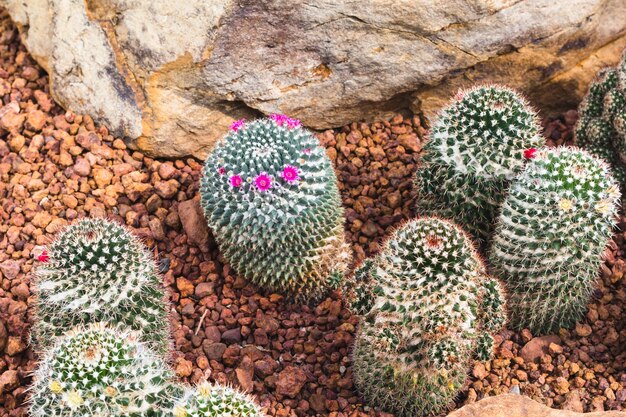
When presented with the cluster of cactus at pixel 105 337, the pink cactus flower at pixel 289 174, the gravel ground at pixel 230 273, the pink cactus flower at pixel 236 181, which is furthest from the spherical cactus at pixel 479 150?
the cluster of cactus at pixel 105 337

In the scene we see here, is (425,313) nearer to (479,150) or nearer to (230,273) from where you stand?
(479,150)

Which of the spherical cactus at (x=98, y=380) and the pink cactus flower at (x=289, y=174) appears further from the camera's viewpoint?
the pink cactus flower at (x=289, y=174)

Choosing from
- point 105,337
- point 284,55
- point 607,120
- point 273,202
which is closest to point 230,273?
point 273,202

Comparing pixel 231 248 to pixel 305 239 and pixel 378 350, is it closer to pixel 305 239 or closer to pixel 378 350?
pixel 305 239

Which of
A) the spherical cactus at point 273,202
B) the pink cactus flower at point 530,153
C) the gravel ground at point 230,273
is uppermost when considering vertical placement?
the pink cactus flower at point 530,153

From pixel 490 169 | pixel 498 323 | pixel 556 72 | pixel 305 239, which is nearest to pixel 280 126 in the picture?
pixel 305 239

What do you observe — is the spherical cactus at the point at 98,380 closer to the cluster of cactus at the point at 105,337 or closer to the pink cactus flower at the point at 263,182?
the cluster of cactus at the point at 105,337
